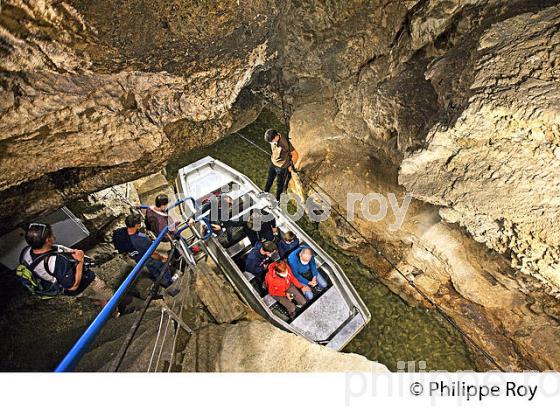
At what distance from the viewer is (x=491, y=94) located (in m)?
3.71

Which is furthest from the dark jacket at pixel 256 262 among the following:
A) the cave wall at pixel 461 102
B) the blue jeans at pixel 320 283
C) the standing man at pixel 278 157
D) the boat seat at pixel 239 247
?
the cave wall at pixel 461 102

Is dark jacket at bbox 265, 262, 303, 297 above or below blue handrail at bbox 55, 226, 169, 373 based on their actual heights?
below

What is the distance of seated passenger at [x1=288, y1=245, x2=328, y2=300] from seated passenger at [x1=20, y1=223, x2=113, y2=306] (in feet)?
9.21

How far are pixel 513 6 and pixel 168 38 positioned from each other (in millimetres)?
4142

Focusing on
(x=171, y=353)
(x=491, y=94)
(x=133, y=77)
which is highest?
(x=133, y=77)

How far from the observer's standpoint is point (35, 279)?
354 centimetres

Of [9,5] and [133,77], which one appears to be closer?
[9,5]

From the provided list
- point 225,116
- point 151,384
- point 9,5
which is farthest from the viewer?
point 225,116

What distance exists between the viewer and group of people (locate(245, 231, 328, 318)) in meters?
5.23

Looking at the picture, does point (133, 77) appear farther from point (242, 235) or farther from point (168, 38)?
point (242, 235)

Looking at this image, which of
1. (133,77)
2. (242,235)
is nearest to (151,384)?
(133,77)

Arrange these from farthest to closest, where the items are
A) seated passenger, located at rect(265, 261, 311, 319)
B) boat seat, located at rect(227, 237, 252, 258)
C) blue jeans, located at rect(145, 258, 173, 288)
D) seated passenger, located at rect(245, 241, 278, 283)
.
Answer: boat seat, located at rect(227, 237, 252, 258), seated passenger, located at rect(245, 241, 278, 283), seated passenger, located at rect(265, 261, 311, 319), blue jeans, located at rect(145, 258, 173, 288)

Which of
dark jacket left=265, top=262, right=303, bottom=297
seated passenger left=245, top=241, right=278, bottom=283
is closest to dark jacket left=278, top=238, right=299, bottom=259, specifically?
seated passenger left=245, top=241, right=278, bottom=283

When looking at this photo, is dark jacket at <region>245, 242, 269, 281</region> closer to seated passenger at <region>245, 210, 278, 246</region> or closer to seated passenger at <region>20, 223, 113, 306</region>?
seated passenger at <region>245, 210, 278, 246</region>
